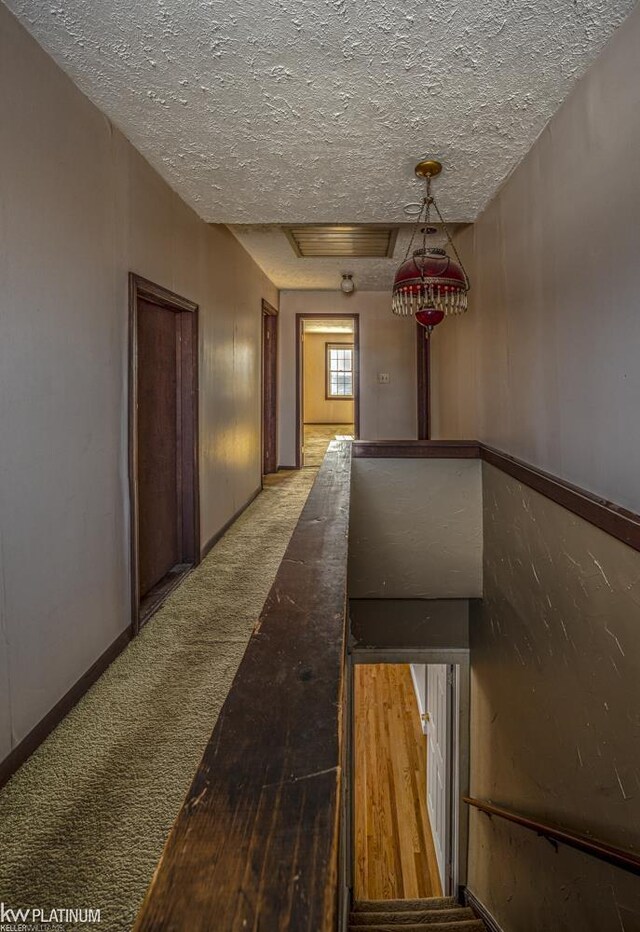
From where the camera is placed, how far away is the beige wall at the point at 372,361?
709cm

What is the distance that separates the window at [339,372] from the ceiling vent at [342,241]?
707 centimetres

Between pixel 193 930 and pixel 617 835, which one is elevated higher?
pixel 193 930

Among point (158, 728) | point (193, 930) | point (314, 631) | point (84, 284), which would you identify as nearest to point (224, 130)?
point (84, 284)

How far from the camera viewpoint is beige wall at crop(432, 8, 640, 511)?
5.96 feet

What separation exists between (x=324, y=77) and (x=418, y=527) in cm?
278

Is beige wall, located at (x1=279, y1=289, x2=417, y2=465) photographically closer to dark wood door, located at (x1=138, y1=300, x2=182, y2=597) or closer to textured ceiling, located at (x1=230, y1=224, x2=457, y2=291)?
textured ceiling, located at (x1=230, y1=224, x2=457, y2=291)

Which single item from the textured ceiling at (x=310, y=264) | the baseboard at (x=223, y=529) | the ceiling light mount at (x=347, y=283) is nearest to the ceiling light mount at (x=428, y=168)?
the textured ceiling at (x=310, y=264)

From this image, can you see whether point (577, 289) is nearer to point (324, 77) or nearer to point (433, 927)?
point (324, 77)

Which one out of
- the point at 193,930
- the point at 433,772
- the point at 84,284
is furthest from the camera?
the point at 433,772

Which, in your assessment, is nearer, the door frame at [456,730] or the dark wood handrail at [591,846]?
the dark wood handrail at [591,846]

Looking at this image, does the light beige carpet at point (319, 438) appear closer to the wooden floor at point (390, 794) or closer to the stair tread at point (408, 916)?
the wooden floor at point (390, 794)

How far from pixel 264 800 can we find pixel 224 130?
268cm

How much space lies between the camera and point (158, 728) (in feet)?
6.75

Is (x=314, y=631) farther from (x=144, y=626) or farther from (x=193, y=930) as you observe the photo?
(x=144, y=626)
